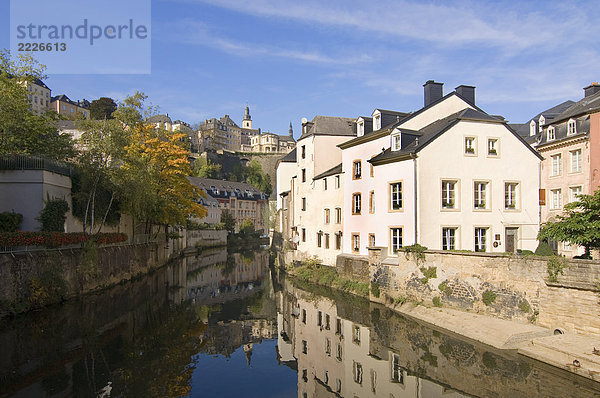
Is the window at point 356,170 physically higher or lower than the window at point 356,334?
higher

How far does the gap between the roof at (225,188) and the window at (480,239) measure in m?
66.9

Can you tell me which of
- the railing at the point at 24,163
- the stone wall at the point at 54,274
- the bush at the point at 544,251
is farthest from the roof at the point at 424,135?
the railing at the point at 24,163

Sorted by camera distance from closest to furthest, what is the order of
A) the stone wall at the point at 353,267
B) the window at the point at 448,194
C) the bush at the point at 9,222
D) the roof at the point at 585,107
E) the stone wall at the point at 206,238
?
the bush at the point at 9,222 → the window at the point at 448,194 → the stone wall at the point at 353,267 → the roof at the point at 585,107 → the stone wall at the point at 206,238

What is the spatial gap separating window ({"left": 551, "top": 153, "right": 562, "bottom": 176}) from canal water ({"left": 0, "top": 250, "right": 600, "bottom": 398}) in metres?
18.8

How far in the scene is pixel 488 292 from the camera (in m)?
18.0

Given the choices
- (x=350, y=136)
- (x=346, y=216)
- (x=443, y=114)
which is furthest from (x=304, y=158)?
(x=443, y=114)

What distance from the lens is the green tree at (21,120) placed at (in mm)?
25264

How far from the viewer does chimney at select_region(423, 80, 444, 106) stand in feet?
95.5

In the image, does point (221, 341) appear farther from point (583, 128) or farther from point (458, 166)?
point (583, 128)

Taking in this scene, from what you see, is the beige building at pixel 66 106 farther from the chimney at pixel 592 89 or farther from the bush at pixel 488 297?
the bush at pixel 488 297

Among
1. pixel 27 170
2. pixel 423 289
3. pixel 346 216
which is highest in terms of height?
pixel 27 170

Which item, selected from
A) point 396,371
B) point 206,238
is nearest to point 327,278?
point 396,371

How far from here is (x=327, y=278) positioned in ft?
101

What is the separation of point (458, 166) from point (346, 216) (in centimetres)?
897
